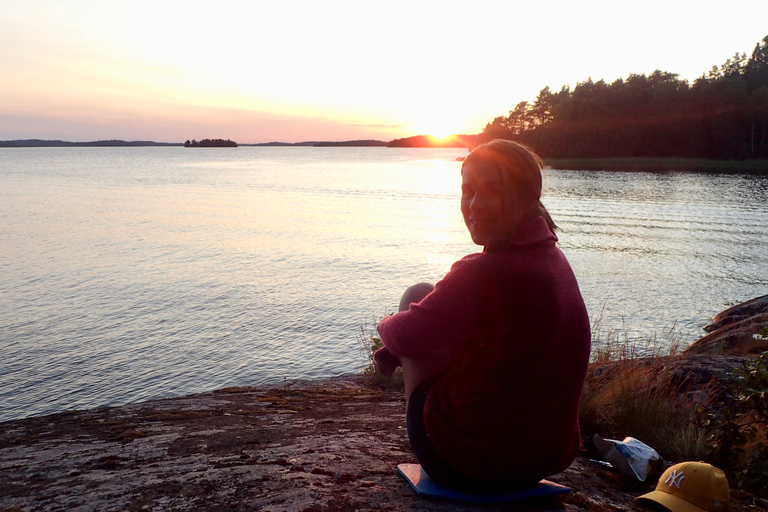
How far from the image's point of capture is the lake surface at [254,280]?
905 cm

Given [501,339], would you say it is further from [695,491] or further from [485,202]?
[695,491]

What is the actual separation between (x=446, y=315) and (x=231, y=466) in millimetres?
1892

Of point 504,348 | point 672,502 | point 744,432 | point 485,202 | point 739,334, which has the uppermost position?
point 485,202

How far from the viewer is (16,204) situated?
3081cm

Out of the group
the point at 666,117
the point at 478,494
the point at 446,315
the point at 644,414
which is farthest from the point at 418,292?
the point at 666,117

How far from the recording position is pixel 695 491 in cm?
284

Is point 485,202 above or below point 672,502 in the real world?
above

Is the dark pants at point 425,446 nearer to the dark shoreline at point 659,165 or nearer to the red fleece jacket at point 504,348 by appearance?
the red fleece jacket at point 504,348

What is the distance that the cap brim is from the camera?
2795 mm

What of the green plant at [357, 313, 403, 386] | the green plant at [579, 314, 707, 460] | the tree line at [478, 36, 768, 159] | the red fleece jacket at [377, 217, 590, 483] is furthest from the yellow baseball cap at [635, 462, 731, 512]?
the tree line at [478, 36, 768, 159]

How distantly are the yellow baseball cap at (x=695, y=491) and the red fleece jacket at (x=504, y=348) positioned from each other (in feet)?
3.46

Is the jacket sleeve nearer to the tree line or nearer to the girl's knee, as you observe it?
the girl's knee

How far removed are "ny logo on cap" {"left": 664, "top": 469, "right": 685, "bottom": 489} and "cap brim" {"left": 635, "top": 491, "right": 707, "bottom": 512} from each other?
60 mm

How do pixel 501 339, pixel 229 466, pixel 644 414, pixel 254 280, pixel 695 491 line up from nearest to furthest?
pixel 501 339, pixel 695 491, pixel 229 466, pixel 644 414, pixel 254 280
